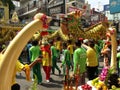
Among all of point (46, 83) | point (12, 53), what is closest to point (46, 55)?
point (46, 83)

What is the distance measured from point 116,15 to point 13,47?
147ft

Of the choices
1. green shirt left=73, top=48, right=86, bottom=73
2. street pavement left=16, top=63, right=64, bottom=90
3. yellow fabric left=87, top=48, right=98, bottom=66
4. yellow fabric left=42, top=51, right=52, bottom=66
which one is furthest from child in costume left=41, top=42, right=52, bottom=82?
green shirt left=73, top=48, right=86, bottom=73

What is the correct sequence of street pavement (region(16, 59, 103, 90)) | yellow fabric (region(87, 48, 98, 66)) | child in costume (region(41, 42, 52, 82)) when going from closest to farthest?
1. yellow fabric (region(87, 48, 98, 66))
2. street pavement (region(16, 59, 103, 90))
3. child in costume (region(41, 42, 52, 82))

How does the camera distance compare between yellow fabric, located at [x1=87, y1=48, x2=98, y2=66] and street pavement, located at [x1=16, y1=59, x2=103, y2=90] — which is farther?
street pavement, located at [x1=16, y1=59, x2=103, y2=90]

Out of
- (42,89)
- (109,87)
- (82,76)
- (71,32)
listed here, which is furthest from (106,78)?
(71,32)

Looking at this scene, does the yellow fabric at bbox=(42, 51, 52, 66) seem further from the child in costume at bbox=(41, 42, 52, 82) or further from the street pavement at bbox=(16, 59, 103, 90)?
the street pavement at bbox=(16, 59, 103, 90)

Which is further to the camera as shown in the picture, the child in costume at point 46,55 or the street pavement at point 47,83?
the child in costume at point 46,55

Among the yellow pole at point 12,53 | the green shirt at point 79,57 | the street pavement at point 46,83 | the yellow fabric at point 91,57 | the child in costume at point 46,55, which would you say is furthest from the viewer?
the child in costume at point 46,55

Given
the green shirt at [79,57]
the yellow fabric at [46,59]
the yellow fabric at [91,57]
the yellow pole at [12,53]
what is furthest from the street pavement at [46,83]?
the yellow pole at [12,53]

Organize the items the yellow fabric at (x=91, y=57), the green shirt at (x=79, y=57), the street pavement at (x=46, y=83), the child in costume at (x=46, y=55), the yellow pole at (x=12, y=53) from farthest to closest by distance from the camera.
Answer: the child in costume at (x=46, y=55) → the street pavement at (x=46, y=83) → the yellow fabric at (x=91, y=57) → the green shirt at (x=79, y=57) → the yellow pole at (x=12, y=53)

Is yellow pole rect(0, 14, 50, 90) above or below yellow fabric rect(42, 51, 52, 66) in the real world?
above

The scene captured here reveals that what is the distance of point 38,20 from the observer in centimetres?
394

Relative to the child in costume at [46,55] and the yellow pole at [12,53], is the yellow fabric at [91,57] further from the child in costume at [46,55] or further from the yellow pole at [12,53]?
the yellow pole at [12,53]

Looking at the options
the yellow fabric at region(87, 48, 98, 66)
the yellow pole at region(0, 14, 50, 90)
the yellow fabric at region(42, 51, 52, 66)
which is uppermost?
the yellow pole at region(0, 14, 50, 90)
